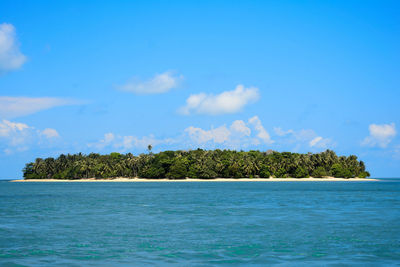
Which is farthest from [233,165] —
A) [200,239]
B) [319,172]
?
[200,239]

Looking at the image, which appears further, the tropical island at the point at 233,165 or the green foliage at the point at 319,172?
the green foliage at the point at 319,172

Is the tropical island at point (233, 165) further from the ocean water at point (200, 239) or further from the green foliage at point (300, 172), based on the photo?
the ocean water at point (200, 239)

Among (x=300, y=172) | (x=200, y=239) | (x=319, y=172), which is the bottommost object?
(x=200, y=239)

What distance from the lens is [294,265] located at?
2105cm

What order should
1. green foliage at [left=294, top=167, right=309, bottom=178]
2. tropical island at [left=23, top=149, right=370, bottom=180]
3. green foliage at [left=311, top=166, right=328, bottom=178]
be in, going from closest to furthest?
tropical island at [left=23, top=149, right=370, bottom=180] → green foliage at [left=294, top=167, right=309, bottom=178] → green foliage at [left=311, top=166, right=328, bottom=178]

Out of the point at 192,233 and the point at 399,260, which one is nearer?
the point at 399,260

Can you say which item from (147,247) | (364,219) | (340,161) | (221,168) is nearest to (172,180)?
(221,168)

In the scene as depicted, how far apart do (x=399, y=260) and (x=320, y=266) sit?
4.76 m

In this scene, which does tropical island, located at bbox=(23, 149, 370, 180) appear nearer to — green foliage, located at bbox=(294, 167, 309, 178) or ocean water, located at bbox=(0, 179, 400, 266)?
green foliage, located at bbox=(294, 167, 309, 178)

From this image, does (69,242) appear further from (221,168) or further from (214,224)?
(221,168)

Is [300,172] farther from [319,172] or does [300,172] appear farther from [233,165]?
[233,165]

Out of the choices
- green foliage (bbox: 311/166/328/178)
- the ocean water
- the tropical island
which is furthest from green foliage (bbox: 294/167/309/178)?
the ocean water

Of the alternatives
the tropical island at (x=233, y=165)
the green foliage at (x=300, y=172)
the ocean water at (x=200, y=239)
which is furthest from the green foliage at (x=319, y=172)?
the ocean water at (x=200, y=239)

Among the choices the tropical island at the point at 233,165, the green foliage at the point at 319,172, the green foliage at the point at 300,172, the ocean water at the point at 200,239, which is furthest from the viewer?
the green foliage at the point at 319,172
